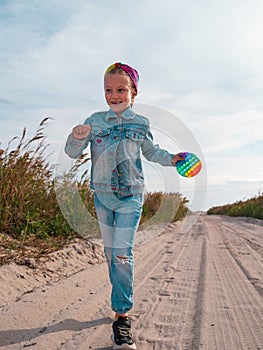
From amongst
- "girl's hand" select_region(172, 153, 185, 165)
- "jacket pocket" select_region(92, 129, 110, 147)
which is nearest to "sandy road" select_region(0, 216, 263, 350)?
"girl's hand" select_region(172, 153, 185, 165)

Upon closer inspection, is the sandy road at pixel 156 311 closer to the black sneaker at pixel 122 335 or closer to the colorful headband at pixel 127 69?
the black sneaker at pixel 122 335

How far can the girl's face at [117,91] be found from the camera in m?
2.79

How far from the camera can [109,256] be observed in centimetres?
286

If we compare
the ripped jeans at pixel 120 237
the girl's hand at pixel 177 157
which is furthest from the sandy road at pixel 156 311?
the girl's hand at pixel 177 157

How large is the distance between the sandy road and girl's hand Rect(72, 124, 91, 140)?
1245 millimetres

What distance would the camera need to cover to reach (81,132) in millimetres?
2660

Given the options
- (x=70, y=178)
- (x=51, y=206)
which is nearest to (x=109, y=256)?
(x=51, y=206)

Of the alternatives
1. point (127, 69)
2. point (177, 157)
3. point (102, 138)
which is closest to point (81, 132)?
point (102, 138)

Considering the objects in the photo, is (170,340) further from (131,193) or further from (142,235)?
(142,235)

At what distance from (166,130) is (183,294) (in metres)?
1.42

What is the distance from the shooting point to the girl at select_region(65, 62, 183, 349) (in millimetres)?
2680

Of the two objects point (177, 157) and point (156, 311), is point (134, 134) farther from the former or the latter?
point (156, 311)

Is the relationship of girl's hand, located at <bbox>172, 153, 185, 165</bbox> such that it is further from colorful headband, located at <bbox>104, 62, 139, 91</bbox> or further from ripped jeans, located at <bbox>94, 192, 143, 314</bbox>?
colorful headband, located at <bbox>104, 62, 139, 91</bbox>

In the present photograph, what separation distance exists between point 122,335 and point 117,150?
1161mm
